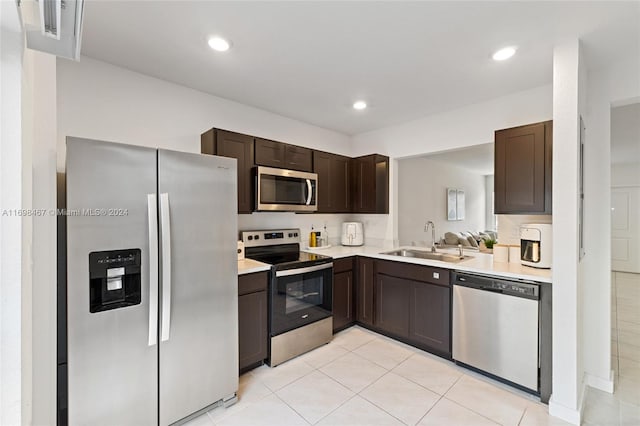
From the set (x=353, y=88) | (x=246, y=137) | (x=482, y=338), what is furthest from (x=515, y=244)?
(x=246, y=137)

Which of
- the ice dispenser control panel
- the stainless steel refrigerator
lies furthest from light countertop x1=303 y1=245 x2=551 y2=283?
the ice dispenser control panel

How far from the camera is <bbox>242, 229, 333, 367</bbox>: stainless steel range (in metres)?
2.49

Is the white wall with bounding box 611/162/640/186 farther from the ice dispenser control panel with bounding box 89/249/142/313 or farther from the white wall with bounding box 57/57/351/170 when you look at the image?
the ice dispenser control panel with bounding box 89/249/142/313

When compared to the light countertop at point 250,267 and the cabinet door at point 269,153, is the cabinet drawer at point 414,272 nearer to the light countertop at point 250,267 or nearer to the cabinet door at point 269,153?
the light countertop at point 250,267

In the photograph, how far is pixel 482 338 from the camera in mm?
2330

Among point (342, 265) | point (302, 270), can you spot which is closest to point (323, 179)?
point (342, 265)

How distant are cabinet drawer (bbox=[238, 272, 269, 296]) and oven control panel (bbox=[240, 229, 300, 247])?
1.97 feet

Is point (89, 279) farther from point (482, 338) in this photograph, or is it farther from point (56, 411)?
point (482, 338)

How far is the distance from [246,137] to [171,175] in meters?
1.06

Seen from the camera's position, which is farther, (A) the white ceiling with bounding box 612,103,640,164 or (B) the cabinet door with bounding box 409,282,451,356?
(A) the white ceiling with bounding box 612,103,640,164

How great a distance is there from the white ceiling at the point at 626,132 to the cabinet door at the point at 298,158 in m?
3.25

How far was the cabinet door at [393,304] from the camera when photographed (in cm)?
288

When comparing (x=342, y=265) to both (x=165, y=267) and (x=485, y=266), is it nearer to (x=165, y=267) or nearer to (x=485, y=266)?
(x=485, y=266)

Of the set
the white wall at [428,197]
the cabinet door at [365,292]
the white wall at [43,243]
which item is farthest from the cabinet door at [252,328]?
the white wall at [428,197]
